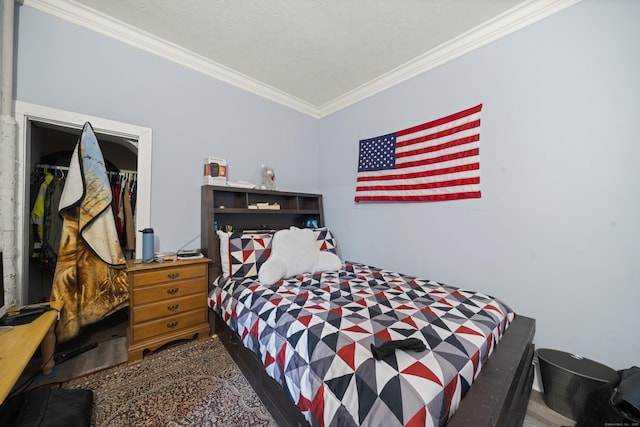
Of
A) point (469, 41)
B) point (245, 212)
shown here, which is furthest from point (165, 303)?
point (469, 41)

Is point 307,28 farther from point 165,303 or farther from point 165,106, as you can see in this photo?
point 165,303

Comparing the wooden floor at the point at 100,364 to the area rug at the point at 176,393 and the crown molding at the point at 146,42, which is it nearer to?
the area rug at the point at 176,393

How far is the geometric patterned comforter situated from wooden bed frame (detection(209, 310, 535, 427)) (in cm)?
5

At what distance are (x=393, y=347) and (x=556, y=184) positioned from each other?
1656mm

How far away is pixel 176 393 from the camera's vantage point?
1.45 m

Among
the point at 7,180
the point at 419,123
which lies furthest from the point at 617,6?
the point at 7,180

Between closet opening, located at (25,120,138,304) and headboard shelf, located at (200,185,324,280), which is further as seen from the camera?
headboard shelf, located at (200,185,324,280)

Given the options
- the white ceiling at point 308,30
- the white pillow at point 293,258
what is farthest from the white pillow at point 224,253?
the white ceiling at point 308,30

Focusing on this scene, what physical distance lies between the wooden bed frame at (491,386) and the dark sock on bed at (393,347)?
0.23 m

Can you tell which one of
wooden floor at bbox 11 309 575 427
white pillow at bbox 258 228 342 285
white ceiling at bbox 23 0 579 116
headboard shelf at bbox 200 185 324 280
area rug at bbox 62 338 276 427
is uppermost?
white ceiling at bbox 23 0 579 116

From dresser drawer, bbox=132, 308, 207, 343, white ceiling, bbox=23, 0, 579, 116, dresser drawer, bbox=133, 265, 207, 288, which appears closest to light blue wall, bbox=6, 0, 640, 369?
white ceiling, bbox=23, 0, 579, 116

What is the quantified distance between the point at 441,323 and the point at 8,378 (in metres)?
1.91

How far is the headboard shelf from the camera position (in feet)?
7.32

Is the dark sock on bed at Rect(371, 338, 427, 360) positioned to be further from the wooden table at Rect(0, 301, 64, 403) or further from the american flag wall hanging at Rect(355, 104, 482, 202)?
the american flag wall hanging at Rect(355, 104, 482, 202)
